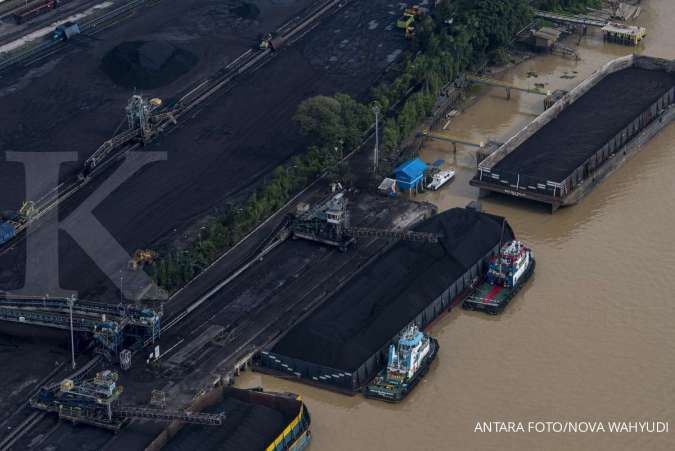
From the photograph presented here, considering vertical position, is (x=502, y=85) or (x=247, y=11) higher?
(x=247, y=11)

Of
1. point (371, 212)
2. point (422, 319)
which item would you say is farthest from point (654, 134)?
point (422, 319)

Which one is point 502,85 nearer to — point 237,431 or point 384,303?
point 384,303

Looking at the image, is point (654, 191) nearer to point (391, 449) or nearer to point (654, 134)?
point (654, 134)

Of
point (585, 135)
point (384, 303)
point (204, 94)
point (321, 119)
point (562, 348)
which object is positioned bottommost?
point (562, 348)

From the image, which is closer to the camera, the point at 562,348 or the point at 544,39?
the point at 562,348

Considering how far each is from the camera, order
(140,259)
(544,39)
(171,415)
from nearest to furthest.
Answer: (171,415)
(140,259)
(544,39)

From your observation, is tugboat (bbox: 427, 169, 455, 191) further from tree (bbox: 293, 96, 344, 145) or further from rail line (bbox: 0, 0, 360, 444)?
tree (bbox: 293, 96, 344, 145)

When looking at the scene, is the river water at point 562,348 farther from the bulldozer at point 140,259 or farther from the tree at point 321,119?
the bulldozer at point 140,259

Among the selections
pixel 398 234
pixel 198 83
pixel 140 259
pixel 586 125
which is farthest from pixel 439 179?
pixel 198 83

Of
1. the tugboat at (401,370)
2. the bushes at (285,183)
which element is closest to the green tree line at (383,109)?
the bushes at (285,183)
